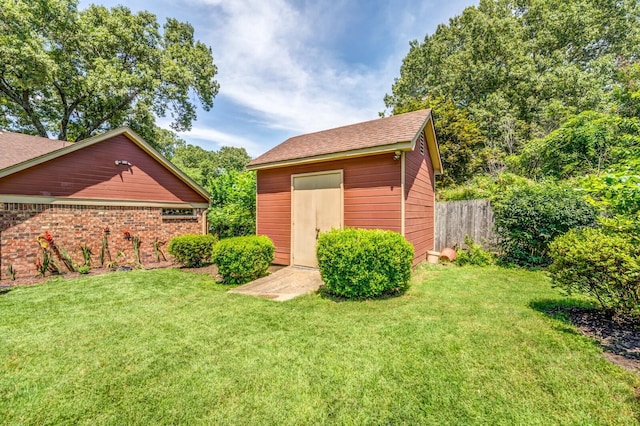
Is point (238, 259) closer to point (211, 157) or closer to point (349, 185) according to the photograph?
point (349, 185)

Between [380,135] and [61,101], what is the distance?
21.4 meters

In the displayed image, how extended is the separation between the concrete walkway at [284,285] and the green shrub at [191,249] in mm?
2651

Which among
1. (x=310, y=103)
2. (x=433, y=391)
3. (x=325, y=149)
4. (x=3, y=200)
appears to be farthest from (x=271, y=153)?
(x=433, y=391)

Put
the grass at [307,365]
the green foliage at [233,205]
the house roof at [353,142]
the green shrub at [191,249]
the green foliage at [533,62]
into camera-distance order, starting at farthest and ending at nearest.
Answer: the green foliage at [533,62], the green foliage at [233,205], the green shrub at [191,249], the house roof at [353,142], the grass at [307,365]

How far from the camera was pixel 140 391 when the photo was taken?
7.44 feet

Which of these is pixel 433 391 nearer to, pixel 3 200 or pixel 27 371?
pixel 27 371

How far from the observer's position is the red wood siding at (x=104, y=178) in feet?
24.0

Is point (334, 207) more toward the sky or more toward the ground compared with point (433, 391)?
more toward the sky

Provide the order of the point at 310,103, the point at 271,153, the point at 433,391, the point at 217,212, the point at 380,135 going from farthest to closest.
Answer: the point at 310,103, the point at 217,212, the point at 271,153, the point at 380,135, the point at 433,391

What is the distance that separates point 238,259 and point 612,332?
6081 mm

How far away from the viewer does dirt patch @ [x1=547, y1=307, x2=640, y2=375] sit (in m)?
2.62

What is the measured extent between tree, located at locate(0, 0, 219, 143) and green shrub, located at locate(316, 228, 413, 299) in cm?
1808

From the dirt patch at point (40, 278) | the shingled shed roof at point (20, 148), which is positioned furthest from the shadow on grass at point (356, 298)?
the shingled shed roof at point (20, 148)

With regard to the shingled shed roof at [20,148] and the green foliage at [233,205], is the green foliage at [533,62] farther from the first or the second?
the shingled shed roof at [20,148]
